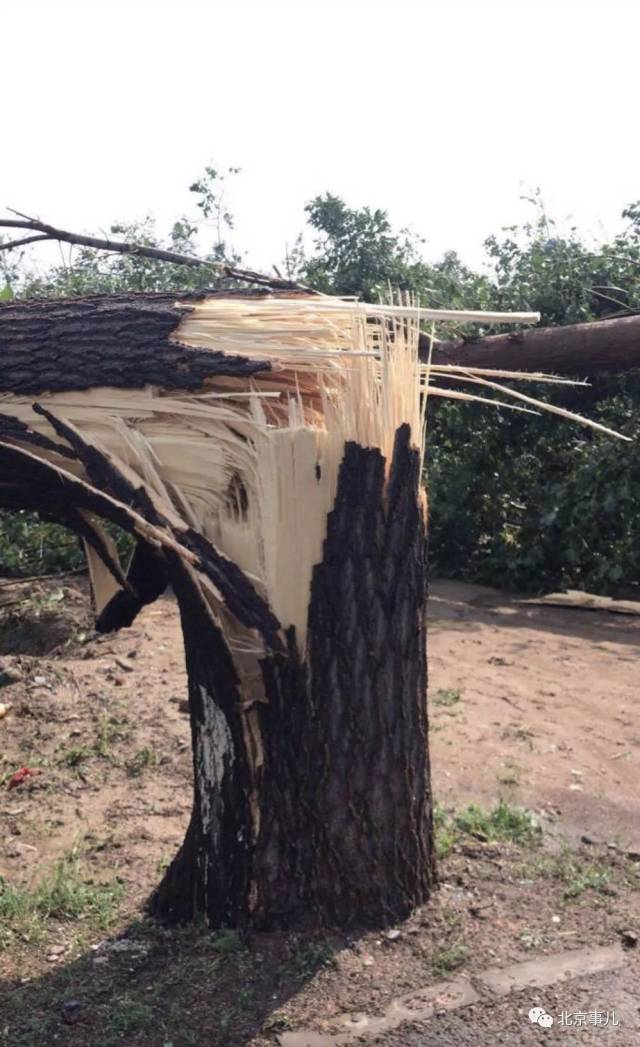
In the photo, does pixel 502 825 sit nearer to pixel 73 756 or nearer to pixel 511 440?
pixel 73 756

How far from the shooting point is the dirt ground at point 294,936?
2.75 meters

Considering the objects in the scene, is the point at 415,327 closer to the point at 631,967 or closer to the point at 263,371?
the point at 263,371

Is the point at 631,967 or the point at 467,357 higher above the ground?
the point at 467,357

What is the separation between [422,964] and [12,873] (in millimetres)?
1560

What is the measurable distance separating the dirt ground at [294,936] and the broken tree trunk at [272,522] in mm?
206

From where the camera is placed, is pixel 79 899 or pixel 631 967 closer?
pixel 631 967

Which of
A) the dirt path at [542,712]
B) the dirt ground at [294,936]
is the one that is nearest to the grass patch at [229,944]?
the dirt ground at [294,936]

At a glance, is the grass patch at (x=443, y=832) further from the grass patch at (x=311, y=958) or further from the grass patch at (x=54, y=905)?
the grass patch at (x=54, y=905)

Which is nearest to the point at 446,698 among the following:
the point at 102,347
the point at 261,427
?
the point at 261,427

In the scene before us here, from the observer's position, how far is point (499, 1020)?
8.68 ft

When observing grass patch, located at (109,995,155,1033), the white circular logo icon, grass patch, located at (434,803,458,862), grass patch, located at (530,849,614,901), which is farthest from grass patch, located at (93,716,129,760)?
the white circular logo icon

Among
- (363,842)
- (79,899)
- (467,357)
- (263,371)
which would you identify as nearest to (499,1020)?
(363,842)

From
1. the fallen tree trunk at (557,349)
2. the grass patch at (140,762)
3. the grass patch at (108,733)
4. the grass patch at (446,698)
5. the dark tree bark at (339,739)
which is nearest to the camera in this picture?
the dark tree bark at (339,739)

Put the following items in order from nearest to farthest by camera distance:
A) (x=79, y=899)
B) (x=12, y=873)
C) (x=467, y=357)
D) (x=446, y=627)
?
1. (x=79, y=899)
2. (x=12, y=873)
3. (x=446, y=627)
4. (x=467, y=357)
